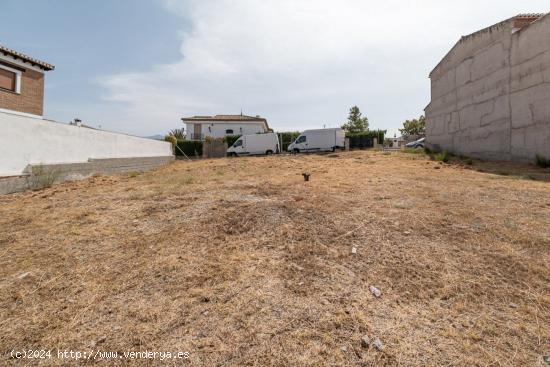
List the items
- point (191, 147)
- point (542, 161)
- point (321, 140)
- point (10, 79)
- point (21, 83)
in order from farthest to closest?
1. point (191, 147)
2. point (321, 140)
3. point (21, 83)
4. point (10, 79)
5. point (542, 161)

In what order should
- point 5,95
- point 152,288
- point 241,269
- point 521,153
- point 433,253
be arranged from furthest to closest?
1. point 5,95
2. point 521,153
3. point 433,253
4. point 241,269
5. point 152,288

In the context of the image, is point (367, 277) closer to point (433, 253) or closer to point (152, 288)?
point (433, 253)

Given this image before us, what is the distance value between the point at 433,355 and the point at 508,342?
61 centimetres

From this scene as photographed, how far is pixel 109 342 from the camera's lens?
83.3 inches

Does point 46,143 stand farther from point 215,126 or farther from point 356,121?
point 356,121

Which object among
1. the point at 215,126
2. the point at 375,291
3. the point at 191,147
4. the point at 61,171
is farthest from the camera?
the point at 215,126

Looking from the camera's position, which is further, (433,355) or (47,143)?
(47,143)

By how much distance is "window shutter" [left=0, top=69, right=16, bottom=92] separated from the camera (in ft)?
46.6

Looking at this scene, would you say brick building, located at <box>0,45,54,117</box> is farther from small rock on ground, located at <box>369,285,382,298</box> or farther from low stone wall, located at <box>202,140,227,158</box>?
small rock on ground, located at <box>369,285,382,298</box>

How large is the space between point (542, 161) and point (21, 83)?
25118 mm

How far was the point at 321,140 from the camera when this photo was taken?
84.3 ft

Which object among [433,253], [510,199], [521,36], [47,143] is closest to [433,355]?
[433,253]

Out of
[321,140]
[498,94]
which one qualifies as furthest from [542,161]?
[321,140]

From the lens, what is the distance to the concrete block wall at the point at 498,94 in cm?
1123
